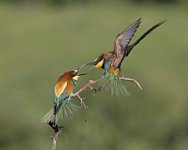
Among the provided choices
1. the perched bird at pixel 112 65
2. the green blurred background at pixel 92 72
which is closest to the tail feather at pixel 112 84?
the perched bird at pixel 112 65

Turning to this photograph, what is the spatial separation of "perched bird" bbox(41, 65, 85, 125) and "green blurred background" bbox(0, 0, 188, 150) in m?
0.17

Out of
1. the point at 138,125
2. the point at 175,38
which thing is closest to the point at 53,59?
the point at 175,38

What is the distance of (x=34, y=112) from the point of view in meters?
11.7

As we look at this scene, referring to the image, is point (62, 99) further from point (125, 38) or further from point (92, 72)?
point (92, 72)

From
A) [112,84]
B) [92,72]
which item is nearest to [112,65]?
[112,84]

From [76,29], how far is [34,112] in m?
10.1

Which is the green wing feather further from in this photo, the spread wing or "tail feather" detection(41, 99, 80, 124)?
the spread wing

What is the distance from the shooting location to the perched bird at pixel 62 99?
134 centimetres

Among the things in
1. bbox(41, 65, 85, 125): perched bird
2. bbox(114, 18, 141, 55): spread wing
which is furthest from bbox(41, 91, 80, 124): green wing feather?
bbox(114, 18, 141, 55): spread wing

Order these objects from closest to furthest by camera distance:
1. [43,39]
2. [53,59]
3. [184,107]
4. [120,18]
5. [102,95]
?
[102,95]
[184,107]
[53,59]
[43,39]
[120,18]

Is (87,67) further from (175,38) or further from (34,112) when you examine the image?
(175,38)

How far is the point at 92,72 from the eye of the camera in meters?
2.33

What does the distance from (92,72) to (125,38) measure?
90 cm

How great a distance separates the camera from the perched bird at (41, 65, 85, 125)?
4.39 ft
